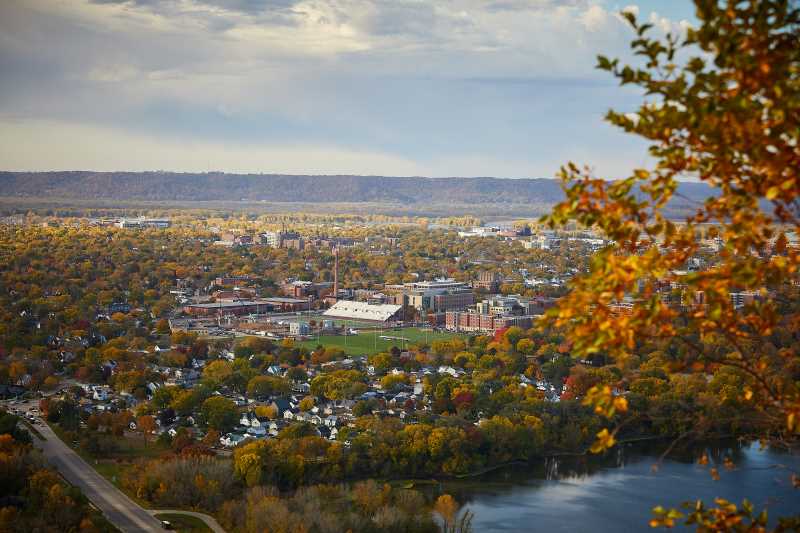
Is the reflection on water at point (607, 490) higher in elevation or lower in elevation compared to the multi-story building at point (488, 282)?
lower

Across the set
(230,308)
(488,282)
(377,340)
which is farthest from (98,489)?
(488,282)

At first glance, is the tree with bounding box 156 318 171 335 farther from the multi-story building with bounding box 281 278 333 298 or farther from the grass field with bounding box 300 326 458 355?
the multi-story building with bounding box 281 278 333 298

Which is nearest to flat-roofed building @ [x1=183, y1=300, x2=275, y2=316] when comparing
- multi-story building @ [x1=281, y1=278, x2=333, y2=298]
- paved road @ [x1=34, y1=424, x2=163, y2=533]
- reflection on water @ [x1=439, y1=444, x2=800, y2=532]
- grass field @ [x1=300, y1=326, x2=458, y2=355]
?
multi-story building @ [x1=281, y1=278, x2=333, y2=298]

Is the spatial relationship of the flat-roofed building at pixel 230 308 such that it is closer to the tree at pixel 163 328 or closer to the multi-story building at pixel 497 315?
the tree at pixel 163 328

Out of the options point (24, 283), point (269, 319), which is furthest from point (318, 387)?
point (24, 283)

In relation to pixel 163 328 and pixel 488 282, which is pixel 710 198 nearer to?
pixel 163 328

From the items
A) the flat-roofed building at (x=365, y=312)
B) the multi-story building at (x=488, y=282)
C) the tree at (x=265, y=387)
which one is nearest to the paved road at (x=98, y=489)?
the tree at (x=265, y=387)

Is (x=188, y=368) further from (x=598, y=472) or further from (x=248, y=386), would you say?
(x=598, y=472)
